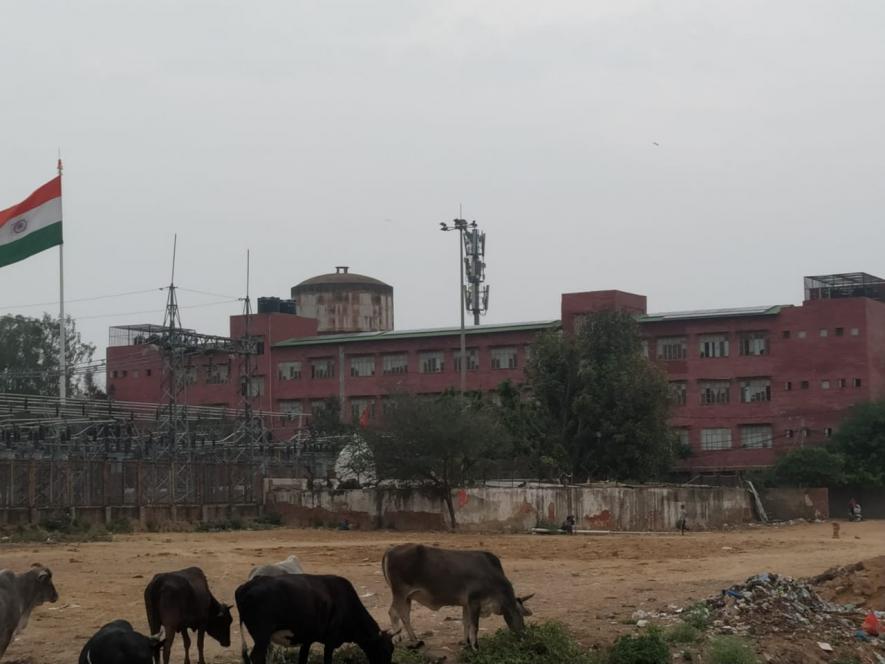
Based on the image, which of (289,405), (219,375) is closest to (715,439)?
(289,405)

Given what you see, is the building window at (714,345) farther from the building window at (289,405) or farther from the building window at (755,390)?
the building window at (289,405)

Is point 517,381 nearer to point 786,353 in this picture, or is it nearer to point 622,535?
point 786,353

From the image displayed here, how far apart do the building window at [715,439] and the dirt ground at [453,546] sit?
25.6 metres

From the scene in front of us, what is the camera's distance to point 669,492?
53.7 meters

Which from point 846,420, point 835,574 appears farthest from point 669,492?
point 835,574

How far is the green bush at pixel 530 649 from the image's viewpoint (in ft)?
56.7

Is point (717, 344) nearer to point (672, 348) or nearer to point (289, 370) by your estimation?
point (672, 348)

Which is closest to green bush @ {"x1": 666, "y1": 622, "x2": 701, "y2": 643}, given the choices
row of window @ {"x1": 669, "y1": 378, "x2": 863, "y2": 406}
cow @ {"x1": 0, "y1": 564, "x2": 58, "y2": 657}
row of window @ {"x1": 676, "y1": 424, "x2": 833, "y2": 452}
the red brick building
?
cow @ {"x1": 0, "y1": 564, "x2": 58, "y2": 657}

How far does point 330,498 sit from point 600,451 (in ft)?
62.9

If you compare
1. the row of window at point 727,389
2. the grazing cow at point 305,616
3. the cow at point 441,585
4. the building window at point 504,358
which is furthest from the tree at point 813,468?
the grazing cow at point 305,616

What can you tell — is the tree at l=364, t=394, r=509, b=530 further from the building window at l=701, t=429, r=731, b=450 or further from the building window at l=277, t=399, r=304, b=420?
the building window at l=277, t=399, r=304, b=420

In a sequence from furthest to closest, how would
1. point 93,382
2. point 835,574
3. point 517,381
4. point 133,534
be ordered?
point 93,382
point 517,381
point 133,534
point 835,574

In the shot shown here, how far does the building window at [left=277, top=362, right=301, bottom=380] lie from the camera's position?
94375 millimetres

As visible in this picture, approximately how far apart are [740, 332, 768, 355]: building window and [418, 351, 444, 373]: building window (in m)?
22.0
